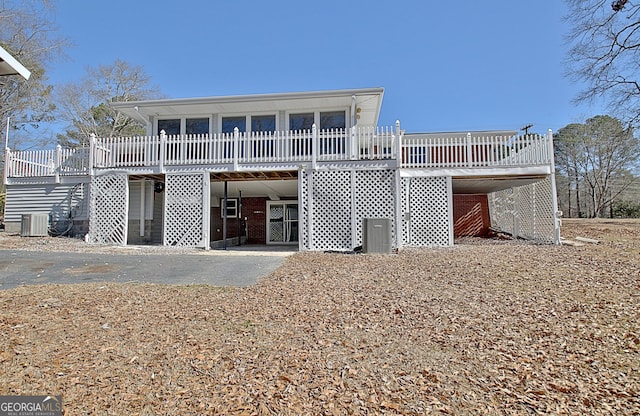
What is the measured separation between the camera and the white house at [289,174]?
9797mm

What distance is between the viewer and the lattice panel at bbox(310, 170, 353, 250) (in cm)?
974

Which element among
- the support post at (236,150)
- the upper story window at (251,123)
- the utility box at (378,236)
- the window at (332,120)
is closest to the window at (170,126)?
the upper story window at (251,123)

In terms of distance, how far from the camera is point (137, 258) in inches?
312

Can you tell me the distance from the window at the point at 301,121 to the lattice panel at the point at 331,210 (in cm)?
322

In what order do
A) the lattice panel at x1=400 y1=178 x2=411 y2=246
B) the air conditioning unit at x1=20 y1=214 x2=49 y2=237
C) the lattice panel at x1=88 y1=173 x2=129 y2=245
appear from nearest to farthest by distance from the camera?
the lattice panel at x1=400 y1=178 x2=411 y2=246, the lattice panel at x1=88 y1=173 x2=129 y2=245, the air conditioning unit at x1=20 y1=214 x2=49 y2=237

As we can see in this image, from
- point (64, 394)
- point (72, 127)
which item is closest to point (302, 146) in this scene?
point (64, 394)

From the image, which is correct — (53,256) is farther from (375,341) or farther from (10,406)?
(375,341)

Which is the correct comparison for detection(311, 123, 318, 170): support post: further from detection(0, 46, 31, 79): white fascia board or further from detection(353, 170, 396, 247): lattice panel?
detection(0, 46, 31, 79): white fascia board

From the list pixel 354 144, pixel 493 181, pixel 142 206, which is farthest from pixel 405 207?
pixel 142 206

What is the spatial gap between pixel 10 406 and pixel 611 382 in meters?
4.10

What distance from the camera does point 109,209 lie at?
10.9 metres

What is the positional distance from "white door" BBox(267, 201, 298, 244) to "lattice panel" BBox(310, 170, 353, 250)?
190 inches

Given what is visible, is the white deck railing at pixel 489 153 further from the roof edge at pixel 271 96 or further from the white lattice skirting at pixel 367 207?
the roof edge at pixel 271 96

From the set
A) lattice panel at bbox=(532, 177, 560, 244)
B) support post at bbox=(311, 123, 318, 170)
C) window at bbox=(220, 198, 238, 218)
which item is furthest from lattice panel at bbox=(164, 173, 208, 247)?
lattice panel at bbox=(532, 177, 560, 244)
